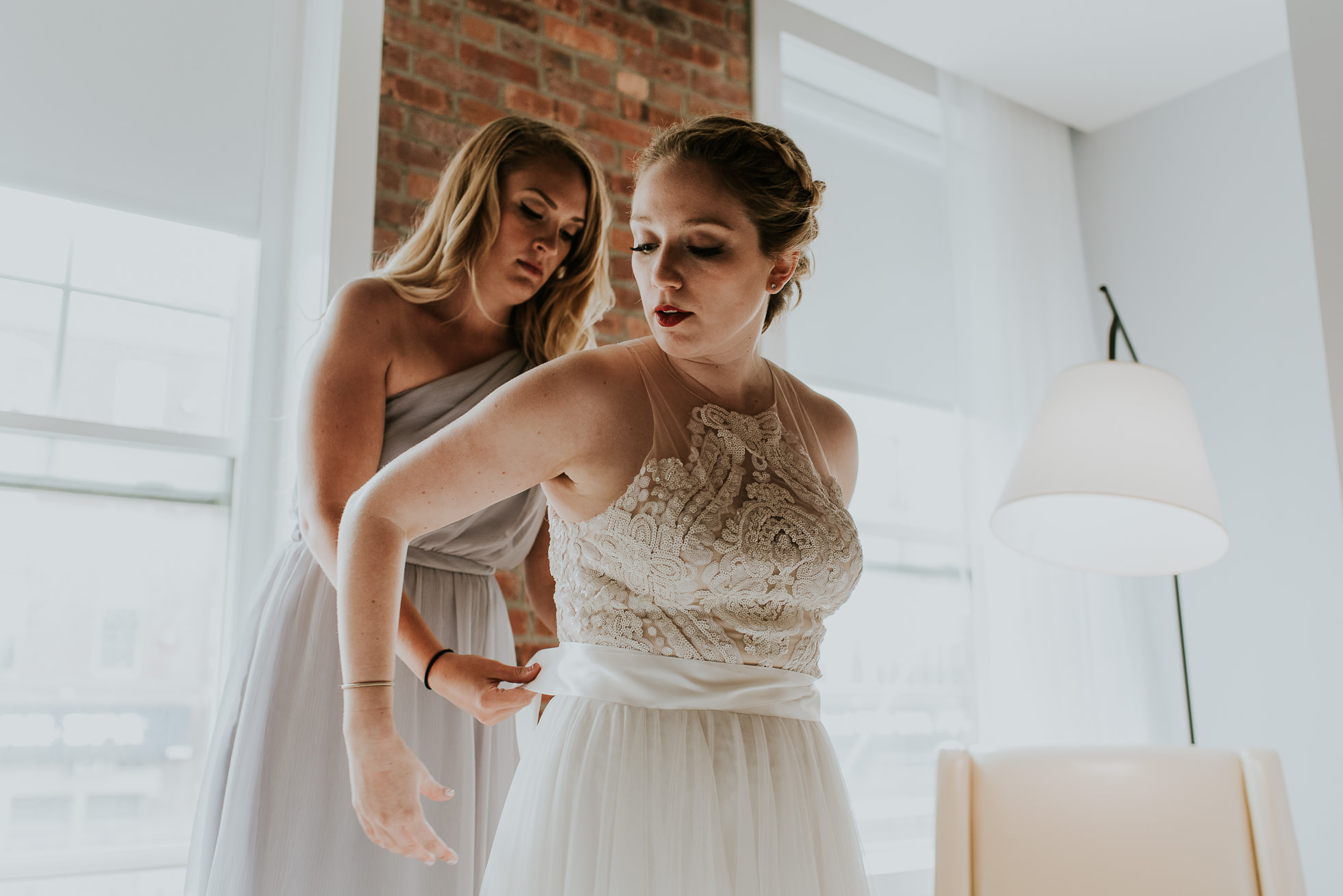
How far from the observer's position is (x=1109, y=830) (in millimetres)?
2152

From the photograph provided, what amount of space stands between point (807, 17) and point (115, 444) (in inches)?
106

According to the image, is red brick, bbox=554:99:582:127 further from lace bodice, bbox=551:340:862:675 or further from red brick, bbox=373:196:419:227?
lace bodice, bbox=551:340:862:675

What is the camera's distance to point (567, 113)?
305 centimetres

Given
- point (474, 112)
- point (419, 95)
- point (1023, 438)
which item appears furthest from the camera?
point (1023, 438)

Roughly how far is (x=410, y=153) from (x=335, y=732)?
5.51 ft

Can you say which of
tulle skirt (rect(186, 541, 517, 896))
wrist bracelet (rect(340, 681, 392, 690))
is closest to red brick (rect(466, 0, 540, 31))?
tulle skirt (rect(186, 541, 517, 896))

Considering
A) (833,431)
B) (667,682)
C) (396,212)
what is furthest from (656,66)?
(667,682)

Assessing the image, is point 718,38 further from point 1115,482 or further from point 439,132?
point 1115,482

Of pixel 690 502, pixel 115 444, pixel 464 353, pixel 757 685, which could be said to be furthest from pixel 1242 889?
pixel 115 444

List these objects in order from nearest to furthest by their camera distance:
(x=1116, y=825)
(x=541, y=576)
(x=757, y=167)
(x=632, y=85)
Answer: (x=757, y=167), (x=541, y=576), (x=1116, y=825), (x=632, y=85)

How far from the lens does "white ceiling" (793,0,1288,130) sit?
3.73 meters

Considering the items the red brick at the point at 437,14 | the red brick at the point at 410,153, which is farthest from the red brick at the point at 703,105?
the red brick at the point at 410,153

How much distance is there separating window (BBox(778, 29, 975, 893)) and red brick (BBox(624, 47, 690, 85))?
0.46 meters

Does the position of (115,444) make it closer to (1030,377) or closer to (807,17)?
(807,17)
